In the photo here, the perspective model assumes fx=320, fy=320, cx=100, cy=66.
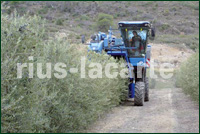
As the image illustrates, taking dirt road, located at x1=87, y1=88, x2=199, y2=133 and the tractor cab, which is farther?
the tractor cab

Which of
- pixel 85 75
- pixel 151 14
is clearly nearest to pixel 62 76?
pixel 85 75

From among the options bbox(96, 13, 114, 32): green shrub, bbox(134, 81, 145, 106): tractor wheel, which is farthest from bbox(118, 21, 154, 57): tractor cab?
bbox(96, 13, 114, 32): green shrub

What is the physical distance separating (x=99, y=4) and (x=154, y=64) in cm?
1886

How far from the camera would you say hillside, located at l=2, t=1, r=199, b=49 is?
139 ft

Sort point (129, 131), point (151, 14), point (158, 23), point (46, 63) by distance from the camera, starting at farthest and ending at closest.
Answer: point (151, 14)
point (158, 23)
point (129, 131)
point (46, 63)

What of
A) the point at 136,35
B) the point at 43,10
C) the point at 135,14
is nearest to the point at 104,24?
the point at 135,14

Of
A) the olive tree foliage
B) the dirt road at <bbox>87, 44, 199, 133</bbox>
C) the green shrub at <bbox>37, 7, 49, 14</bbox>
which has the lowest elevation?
the dirt road at <bbox>87, 44, 199, 133</bbox>

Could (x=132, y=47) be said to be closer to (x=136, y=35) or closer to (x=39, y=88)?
(x=136, y=35)

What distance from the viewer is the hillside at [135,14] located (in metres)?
42.4

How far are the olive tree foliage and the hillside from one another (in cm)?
3179

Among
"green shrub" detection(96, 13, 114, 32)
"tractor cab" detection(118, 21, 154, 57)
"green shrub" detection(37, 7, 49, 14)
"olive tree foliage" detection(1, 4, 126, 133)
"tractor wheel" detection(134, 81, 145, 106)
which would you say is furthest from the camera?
"green shrub" detection(37, 7, 49, 14)

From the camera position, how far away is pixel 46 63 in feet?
21.2

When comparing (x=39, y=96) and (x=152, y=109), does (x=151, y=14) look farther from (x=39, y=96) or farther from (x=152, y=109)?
(x=39, y=96)

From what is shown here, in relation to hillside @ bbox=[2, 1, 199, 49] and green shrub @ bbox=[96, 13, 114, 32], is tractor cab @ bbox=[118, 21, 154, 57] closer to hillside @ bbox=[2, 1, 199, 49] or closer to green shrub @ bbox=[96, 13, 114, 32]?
green shrub @ bbox=[96, 13, 114, 32]
